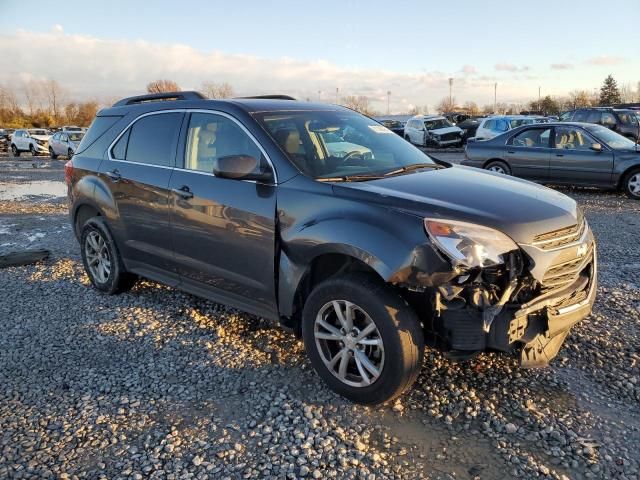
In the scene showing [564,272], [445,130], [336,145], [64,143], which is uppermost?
[445,130]

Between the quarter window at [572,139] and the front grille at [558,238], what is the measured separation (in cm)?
861

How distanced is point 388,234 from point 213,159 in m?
1.76

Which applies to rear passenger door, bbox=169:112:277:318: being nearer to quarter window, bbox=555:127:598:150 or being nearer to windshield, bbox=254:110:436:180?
windshield, bbox=254:110:436:180

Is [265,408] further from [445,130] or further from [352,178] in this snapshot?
[445,130]

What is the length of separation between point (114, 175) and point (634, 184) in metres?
9.93

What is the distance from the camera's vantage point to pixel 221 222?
12.7 ft

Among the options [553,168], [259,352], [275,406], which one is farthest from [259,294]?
[553,168]

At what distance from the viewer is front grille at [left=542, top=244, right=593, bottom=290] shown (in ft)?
9.99

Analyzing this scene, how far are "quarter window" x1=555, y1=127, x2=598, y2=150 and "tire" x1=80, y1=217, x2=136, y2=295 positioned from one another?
938cm

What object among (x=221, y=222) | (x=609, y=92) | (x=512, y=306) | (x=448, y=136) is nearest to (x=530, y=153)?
(x=221, y=222)

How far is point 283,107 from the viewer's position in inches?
168

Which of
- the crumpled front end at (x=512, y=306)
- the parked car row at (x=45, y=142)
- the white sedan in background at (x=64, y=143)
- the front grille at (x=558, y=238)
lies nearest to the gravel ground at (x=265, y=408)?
the crumpled front end at (x=512, y=306)

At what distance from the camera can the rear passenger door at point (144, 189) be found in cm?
446

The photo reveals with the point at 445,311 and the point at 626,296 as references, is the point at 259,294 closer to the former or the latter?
the point at 445,311
